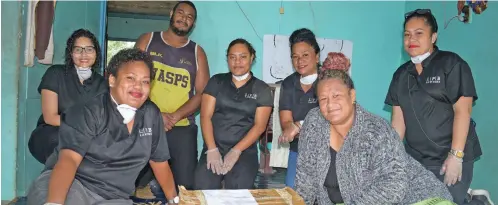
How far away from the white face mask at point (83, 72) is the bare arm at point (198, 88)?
0.70m

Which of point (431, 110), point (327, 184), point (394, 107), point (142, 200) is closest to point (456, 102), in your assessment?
point (431, 110)

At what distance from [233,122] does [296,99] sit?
1.57 feet

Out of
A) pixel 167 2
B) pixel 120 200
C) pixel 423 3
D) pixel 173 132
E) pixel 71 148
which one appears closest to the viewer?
pixel 71 148

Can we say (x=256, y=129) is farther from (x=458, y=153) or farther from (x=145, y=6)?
(x=145, y=6)

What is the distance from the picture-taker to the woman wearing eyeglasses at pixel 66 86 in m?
2.80

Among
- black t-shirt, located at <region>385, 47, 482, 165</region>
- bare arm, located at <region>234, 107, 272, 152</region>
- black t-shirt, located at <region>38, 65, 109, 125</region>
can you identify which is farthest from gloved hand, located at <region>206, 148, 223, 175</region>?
black t-shirt, located at <region>385, 47, 482, 165</region>

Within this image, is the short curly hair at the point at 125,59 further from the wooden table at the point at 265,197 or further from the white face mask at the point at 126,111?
the wooden table at the point at 265,197

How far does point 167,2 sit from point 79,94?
2.30 metres

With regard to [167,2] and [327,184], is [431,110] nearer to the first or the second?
[327,184]

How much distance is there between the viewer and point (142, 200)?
11.0 ft

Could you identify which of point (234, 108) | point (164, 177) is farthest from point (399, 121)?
point (164, 177)

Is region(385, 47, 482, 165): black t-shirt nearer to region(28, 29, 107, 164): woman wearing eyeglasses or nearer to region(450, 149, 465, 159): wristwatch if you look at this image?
region(450, 149, 465, 159): wristwatch

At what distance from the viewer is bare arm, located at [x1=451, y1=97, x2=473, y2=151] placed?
243cm

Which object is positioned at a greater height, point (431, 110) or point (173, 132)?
point (431, 110)
